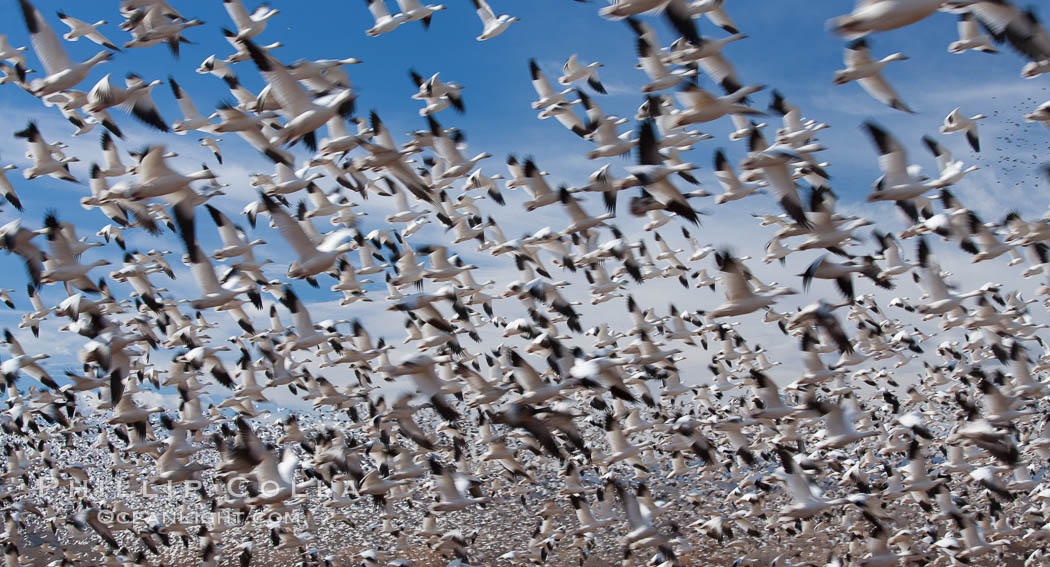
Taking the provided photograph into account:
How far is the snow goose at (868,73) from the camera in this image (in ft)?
46.6

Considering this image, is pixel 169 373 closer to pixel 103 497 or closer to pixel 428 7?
pixel 428 7

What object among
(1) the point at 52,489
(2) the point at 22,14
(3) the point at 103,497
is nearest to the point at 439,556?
(2) the point at 22,14

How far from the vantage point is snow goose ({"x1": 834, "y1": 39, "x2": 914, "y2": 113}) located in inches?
560

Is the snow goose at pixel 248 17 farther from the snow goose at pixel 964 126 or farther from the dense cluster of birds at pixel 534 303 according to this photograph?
the snow goose at pixel 964 126

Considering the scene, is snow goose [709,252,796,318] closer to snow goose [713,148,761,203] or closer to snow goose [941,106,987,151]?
snow goose [713,148,761,203]

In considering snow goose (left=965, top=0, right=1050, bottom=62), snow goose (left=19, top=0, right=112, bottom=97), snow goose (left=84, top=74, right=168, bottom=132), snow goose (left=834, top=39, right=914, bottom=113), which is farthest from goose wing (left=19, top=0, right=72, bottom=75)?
snow goose (left=965, top=0, right=1050, bottom=62)

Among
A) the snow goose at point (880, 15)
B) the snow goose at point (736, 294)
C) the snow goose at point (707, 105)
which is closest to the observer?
the snow goose at point (880, 15)

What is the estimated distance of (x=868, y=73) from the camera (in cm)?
1441

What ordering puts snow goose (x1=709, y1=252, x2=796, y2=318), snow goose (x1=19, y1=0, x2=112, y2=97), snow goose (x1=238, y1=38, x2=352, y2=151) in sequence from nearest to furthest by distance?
snow goose (x1=238, y1=38, x2=352, y2=151) → snow goose (x1=709, y1=252, x2=796, y2=318) → snow goose (x1=19, y1=0, x2=112, y2=97)

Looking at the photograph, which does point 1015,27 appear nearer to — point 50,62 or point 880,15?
point 880,15

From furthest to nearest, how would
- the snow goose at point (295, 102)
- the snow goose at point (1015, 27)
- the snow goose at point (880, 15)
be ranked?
1. the snow goose at point (295, 102)
2. the snow goose at point (1015, 27)
3. the snow goose at point (880, 15)

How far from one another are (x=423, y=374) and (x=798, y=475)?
6238 millimetres

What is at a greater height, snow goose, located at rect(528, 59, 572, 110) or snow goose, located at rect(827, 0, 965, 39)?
snow goose, located at rect(827, 0, 965, 39)

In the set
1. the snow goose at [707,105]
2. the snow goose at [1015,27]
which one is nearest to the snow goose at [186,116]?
the snow goose at [707,105]
